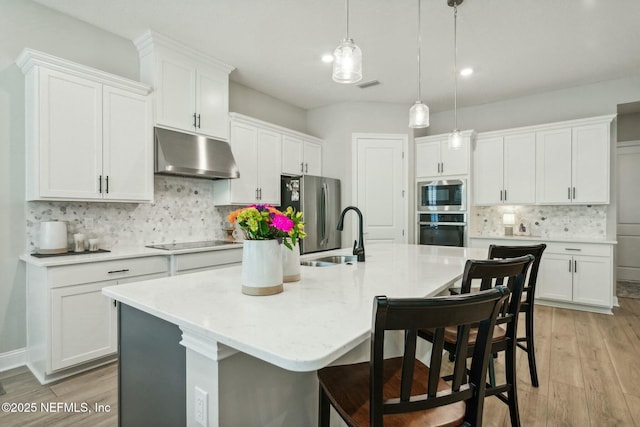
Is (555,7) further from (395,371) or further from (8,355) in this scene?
(8,355)

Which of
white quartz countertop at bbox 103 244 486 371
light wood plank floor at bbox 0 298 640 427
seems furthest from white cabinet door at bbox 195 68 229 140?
light wood plank floor at bbox 0 298 640 427

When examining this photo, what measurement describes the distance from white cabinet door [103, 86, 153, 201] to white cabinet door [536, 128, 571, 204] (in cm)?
462

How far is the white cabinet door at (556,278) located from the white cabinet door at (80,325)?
4720mm

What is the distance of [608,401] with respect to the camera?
2084mm

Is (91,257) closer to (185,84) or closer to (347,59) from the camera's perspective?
(185,84)

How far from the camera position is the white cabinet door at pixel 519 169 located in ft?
14.4

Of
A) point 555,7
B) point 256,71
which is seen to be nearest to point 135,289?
point 256,71

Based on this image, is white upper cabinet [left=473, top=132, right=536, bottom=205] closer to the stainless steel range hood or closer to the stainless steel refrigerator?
the stainless steel refrigerator

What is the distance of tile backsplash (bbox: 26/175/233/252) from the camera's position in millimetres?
2730

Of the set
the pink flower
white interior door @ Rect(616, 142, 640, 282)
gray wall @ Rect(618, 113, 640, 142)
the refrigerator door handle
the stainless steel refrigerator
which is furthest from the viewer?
white interior door @ Rect(616, 142, 640, 282)

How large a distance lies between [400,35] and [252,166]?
2.11 meters

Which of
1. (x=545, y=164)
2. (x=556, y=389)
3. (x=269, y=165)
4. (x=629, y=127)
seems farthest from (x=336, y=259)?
(x=629, y=127)

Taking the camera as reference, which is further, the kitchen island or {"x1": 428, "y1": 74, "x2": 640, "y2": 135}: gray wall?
{"x1": 428, "y1": 74, "x2": 640, "y2": 135}: gray wall

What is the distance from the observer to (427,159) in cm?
500
